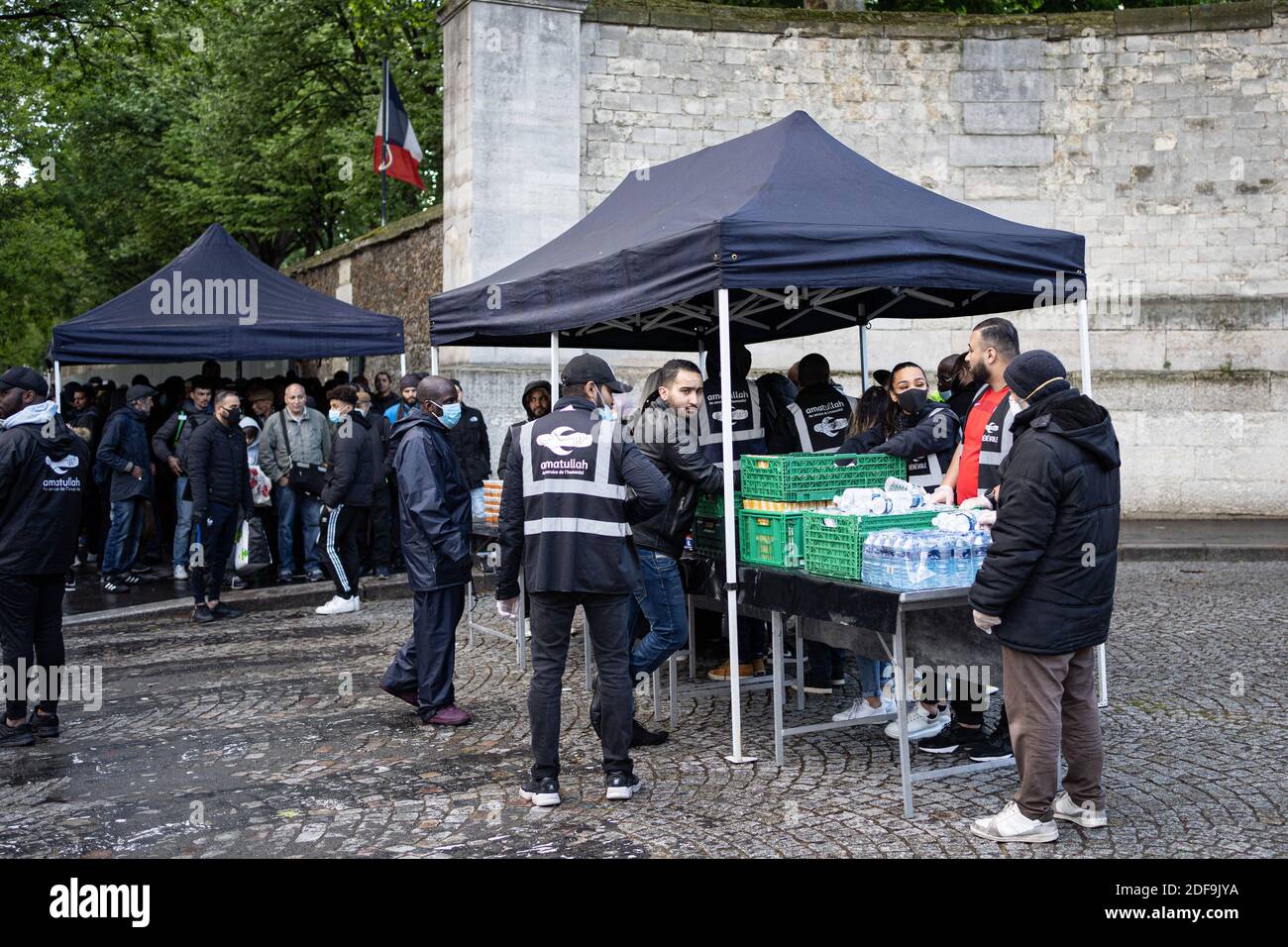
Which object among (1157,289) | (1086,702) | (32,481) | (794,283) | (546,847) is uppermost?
(1157,289)

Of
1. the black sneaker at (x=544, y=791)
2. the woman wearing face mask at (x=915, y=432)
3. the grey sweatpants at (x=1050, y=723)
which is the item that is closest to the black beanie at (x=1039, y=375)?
the grey sweatpants at (x=1050, y=723)

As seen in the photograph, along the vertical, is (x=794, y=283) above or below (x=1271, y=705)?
above

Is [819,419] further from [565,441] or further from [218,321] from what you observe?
[218,321]

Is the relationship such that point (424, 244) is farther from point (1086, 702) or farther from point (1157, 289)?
point (1086, 702)

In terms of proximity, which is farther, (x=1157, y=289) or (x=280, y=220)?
(x=280, y=220)

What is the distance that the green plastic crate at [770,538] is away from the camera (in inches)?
236

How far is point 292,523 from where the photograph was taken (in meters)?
12.5

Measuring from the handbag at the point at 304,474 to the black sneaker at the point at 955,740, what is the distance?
751 centimetres

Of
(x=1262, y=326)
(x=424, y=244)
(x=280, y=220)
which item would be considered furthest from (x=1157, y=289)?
(x=280, y=220)

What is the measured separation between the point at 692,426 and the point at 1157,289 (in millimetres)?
11379

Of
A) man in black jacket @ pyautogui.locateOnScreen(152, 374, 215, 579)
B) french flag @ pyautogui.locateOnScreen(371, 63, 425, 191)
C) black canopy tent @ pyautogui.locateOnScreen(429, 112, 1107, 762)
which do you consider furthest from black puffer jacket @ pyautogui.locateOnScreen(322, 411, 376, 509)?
french flag @ pyautogui.locateOnScreen(371, 63, 425, 191)

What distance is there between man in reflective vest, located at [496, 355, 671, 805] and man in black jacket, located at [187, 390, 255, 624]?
5.78 meters

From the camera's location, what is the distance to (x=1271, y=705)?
6934 millimetres

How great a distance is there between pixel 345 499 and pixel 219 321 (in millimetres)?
3100
